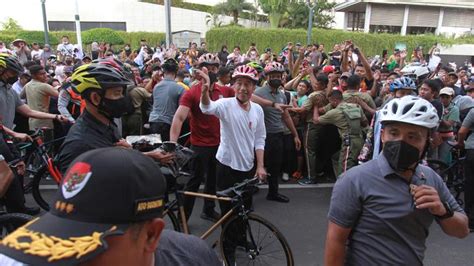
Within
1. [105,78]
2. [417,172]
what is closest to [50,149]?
[105,78]

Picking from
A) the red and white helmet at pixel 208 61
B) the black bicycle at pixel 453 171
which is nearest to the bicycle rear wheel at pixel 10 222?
the red and white helmet at pixel 208 61

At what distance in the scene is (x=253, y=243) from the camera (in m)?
3.71

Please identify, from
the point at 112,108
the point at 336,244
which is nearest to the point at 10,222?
the point at 112,108

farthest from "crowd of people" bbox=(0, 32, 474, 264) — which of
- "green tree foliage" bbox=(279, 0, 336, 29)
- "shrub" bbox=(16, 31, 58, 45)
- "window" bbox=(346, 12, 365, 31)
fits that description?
"window" bbox=(346, 12, 365, 31)

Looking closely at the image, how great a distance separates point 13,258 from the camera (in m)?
0.93

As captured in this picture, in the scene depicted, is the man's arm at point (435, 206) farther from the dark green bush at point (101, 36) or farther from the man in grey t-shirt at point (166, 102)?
the dark green bush at point (101, 36)

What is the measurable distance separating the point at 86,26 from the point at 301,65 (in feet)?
132

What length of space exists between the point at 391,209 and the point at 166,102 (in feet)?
16.2

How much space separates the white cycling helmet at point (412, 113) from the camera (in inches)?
82.5

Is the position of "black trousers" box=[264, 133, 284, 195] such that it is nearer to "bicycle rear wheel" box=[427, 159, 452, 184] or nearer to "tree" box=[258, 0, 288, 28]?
"bicycle rear wheel" box=[427, 159, 452, 184]

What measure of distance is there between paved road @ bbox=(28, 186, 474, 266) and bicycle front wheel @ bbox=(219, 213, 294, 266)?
1.52ft

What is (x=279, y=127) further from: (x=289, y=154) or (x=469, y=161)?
(x=469, y=161)

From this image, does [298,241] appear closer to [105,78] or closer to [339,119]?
[339,119]

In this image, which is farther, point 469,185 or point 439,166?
point 439,166
